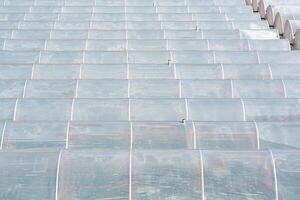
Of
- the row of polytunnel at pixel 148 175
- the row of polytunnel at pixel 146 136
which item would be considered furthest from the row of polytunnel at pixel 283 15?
the row of polytunnel at pixel 148 175

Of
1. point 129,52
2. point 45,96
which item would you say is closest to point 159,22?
point 129,52

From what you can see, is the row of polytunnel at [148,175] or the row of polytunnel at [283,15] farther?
the row of polytunnel at [283,15]

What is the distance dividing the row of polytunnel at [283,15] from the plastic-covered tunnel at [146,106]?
1.36m

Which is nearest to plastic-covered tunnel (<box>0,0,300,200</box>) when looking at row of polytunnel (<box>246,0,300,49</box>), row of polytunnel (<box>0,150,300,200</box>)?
row of polytunnel (<box>0,150,300,200</box>)

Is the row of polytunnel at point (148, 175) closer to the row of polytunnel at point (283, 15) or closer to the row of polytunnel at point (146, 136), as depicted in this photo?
the row of polytunnel at point (146, 136)

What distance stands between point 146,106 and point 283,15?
16.6 meters

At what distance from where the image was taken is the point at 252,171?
37.9ft

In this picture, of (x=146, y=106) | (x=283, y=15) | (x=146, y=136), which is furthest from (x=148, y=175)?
(x=283, y=15)

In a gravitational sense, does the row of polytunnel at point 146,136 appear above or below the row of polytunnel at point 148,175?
above

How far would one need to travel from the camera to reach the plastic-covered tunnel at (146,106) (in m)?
11.4

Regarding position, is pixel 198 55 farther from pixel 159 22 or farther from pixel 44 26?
pixel 44 26

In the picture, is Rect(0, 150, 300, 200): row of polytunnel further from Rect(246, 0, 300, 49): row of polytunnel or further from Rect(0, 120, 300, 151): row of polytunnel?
Rect(246, 0, 300, 49): row of polytunnel

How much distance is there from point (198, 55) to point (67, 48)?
6468 millimetres

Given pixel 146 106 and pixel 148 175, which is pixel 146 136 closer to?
pixel 146 106
